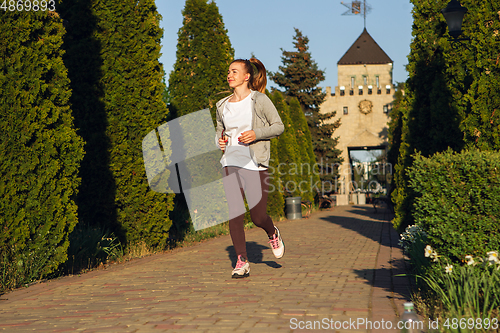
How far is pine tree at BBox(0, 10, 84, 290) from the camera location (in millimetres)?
5230

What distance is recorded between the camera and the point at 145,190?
7801mm

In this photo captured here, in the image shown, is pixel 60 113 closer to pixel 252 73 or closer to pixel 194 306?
pixel 252 73

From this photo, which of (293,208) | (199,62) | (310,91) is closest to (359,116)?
(310,91)

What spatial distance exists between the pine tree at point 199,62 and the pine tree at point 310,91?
74.0ft

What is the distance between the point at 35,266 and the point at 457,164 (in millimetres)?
Result: 4661

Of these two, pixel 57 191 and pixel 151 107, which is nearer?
pixel 57 191

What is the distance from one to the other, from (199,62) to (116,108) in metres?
4.49

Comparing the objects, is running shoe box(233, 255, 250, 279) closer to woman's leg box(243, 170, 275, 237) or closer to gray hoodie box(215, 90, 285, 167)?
woman's leg box(243, 170, 275, 237)

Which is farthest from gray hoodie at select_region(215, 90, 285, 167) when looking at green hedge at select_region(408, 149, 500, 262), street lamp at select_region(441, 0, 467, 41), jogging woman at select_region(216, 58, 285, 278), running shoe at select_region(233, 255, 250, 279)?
street lamp at select_region(441, 0, 467, 41)

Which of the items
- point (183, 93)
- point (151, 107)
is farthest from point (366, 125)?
point (151, 107)

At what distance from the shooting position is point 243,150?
16.9 feet

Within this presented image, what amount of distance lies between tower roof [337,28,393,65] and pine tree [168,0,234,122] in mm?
40567

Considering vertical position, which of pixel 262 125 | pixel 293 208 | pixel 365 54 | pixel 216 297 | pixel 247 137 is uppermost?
pixel 365 54

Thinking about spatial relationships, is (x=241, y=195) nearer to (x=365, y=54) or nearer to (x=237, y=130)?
(x=237, y=130)
